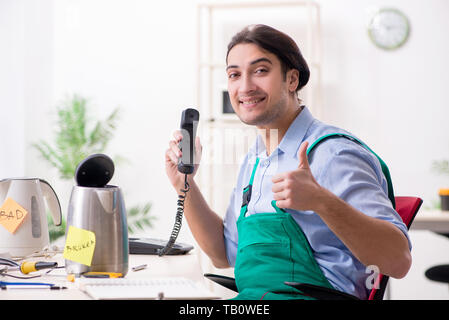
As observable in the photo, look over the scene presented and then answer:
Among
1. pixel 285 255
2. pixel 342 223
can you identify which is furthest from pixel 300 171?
pixel 285 255

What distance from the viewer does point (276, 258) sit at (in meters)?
1.40

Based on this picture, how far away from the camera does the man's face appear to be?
5.17 ft

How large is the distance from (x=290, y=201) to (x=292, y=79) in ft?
2.00

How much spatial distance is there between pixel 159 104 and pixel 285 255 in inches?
132

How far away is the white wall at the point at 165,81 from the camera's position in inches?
165

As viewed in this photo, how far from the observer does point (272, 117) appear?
5.24 feet

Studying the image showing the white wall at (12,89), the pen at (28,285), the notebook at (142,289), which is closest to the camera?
the notebook at (142,289)

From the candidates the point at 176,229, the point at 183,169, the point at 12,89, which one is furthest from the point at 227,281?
the point at 12,89

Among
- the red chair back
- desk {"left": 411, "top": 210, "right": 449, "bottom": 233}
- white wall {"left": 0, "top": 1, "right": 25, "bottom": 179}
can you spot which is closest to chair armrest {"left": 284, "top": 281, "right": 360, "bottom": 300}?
the red chair back

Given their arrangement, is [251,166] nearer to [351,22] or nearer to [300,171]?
[300,171]

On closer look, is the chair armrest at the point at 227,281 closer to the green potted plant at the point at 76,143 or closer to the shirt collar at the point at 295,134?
the shirt collar at the point at 295,134

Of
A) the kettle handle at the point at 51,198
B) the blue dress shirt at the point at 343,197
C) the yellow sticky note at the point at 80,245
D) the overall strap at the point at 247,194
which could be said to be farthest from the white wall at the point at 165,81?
the yellow sticky note at the point at 80,245

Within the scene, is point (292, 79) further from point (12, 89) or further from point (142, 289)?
point (12, 89)

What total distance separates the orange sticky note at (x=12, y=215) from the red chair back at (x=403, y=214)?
99 cm
